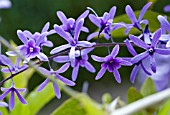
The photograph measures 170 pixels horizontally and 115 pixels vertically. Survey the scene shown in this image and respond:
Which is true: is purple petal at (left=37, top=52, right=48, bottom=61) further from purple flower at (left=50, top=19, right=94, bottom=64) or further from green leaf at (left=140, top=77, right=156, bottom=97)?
green leaf at (left=140, top=77, right=156, bottom=97)

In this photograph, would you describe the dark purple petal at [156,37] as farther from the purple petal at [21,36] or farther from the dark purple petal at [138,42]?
the purple petal at [21,36]

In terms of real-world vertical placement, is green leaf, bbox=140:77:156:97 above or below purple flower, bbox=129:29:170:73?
below

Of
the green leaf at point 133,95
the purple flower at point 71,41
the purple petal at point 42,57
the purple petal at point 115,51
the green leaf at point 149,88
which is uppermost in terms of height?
the purple flower at point 71,41

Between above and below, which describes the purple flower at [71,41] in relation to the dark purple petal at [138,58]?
above

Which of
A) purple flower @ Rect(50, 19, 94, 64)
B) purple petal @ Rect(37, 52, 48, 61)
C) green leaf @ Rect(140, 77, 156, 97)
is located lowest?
green leaf @ Rect(140, 77, 156, 97)

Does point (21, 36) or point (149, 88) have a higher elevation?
point (21, 36)

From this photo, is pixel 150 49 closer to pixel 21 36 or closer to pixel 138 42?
pixel 138 42

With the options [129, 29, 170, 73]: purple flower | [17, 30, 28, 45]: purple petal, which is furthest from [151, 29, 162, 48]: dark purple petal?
[17, 30, 28, 45]: purple petal

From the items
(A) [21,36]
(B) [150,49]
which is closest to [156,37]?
(B) [150,49]

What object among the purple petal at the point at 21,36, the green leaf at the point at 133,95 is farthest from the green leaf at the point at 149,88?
the purple petal at the point at 21,36

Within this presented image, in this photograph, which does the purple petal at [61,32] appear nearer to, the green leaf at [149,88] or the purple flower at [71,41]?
the purple flower at [71,41]

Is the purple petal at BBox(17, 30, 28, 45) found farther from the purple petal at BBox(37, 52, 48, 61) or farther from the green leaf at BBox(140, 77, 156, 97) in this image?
the green leaf at BBox(140, 77, 156, 97)

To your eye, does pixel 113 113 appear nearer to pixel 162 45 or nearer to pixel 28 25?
pixel 162 45
